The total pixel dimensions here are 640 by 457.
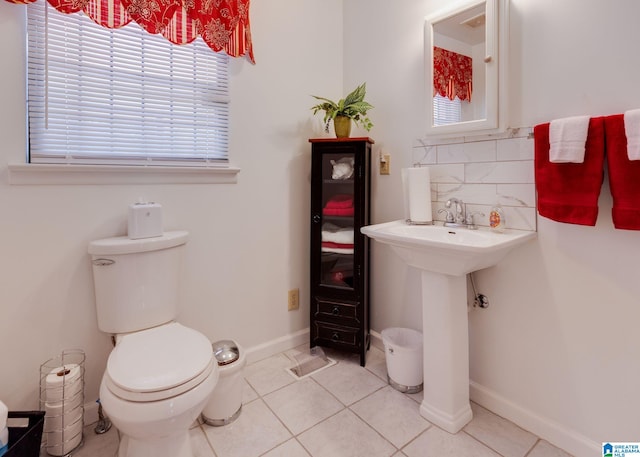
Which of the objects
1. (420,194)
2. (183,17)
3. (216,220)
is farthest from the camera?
(216,220)

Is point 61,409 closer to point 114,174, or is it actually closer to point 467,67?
point 114,174

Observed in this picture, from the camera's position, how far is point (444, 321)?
1.51m

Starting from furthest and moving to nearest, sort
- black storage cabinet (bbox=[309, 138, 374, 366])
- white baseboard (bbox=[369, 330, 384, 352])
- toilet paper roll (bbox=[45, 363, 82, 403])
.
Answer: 1. white baseboard (bbox=[369, 330, 384, 352])
2. black storage cabinet (bbox=[309, 138, 374, 366])
3. toilet paper roll (bbox=[45, 363, 82, 403])

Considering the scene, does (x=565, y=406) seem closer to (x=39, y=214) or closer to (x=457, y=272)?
(x=457, y=272)

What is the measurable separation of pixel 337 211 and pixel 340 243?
194 mm

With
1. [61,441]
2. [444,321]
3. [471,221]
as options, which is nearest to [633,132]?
[471,221]

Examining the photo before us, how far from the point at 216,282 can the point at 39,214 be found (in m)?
0.85

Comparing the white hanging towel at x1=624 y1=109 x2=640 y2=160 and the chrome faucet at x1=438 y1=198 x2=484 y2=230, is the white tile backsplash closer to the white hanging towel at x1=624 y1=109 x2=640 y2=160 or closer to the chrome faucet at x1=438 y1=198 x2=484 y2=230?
the chrome faucet at x1=438 y1=198 x2=484 y2=230

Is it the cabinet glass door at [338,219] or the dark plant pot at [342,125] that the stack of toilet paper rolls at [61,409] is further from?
the dark plant pot at [342,125]

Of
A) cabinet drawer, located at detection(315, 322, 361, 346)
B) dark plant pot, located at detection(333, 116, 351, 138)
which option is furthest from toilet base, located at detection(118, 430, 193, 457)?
dark plant pot, located at detection(333, 116, 351, 138)

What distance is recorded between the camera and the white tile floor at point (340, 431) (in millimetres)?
1411

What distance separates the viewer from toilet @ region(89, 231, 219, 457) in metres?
1.08

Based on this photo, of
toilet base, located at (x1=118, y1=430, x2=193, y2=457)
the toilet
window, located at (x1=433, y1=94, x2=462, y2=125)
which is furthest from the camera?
window, located at (x1=433, y1=94, x2=462, y2=125)

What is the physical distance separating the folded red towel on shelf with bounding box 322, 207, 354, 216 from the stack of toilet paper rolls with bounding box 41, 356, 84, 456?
4.65ft
